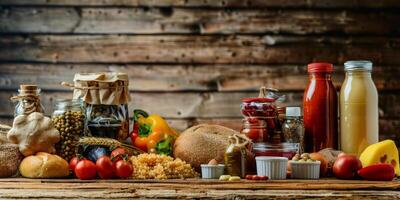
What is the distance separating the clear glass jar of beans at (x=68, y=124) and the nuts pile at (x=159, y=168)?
0.27 metres

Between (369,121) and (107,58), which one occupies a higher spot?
(107,58)

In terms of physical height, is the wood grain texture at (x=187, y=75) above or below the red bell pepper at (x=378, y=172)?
above

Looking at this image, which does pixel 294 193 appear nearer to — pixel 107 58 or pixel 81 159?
pixel 81 159

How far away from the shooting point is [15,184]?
7.08ft

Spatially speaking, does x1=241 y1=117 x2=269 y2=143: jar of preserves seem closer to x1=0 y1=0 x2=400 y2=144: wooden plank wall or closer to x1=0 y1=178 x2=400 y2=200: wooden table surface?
x1=0 y1=178 x2=400 y2=200: wooden table surface

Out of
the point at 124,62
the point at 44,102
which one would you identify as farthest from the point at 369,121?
the point at 44,102

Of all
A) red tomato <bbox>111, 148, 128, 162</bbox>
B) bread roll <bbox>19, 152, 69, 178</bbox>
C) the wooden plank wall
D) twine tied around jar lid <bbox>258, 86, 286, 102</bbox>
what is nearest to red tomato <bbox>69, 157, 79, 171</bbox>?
bread roll <bbox>19, 152, 69, 178</bbox>

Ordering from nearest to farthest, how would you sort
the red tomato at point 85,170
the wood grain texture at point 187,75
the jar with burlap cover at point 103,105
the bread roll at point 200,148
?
1. the red tomato at point 85,170
2. the bread roll at point 200,148
3. the jar with burlap cover at point 103,105
4. the wood grain texture at point 187,75

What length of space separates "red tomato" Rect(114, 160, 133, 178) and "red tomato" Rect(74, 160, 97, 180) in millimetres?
87

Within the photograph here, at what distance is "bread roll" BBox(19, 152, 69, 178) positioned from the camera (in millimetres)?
2279

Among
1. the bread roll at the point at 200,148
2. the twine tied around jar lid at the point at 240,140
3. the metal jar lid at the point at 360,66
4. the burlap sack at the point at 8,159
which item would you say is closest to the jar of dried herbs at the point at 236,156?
the twine tied around jar lid at the point at 240,140

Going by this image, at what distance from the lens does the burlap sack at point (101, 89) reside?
8.37ft

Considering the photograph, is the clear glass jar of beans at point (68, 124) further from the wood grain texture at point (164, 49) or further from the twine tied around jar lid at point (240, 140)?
the wood grain texture at point (164, 49)

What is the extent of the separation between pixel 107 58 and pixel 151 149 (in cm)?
212
